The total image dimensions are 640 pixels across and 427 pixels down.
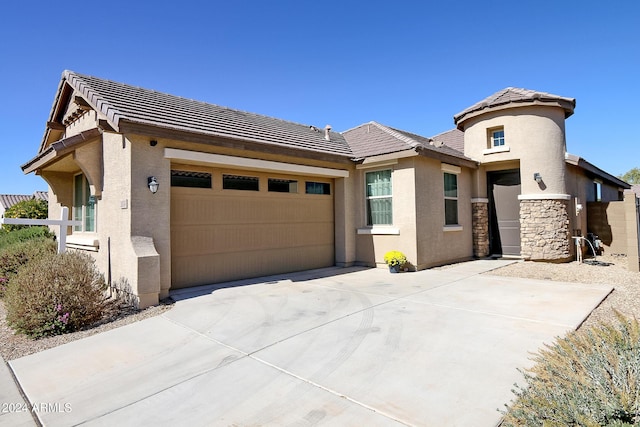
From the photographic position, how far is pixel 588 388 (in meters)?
2.38

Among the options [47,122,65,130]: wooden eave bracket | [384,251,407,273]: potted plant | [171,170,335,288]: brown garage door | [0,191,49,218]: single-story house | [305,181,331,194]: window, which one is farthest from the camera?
[0,191,49,218]: single-story house

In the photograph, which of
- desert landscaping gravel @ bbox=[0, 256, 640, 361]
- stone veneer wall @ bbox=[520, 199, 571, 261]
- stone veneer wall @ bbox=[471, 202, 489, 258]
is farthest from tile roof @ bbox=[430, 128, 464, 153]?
desert landscaping gravel @ bbox=[0, 256, 640, 361]

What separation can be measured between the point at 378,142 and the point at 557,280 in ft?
22.3

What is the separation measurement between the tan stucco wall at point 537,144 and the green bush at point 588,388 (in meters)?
10.1

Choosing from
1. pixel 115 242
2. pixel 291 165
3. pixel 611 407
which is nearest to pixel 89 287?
pixel 115 242

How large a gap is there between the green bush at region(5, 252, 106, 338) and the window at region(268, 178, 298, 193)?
5166mm

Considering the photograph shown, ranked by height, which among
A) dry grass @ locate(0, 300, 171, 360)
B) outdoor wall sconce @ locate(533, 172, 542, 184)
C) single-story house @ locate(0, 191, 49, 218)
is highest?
single-story house @ locate(0, 191, 49, 218)

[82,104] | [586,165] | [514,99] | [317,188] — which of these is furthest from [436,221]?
[82,104]

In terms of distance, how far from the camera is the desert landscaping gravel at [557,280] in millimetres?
5141

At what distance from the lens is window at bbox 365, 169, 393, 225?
11078 mm

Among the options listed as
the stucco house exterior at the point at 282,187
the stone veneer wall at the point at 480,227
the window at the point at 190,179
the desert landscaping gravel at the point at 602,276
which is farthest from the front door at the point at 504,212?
the window at the point at 190,179

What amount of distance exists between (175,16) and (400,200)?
881 centimetres

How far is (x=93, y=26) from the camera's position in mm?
9133

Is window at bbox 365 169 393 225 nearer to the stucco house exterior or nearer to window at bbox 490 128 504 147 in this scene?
the stucco house exterior
